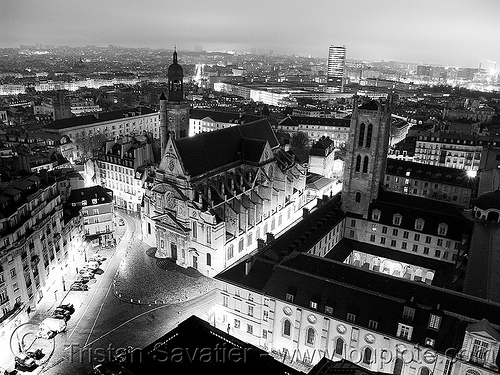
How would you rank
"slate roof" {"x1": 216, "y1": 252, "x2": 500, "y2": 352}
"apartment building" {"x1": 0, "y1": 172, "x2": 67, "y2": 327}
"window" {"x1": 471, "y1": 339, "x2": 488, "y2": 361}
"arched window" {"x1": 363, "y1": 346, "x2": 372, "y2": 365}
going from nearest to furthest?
1. "window" {"x1": 471, "y1": 339, "x2": 488, "y2": 361}
2. "slate roof" {"x1": 216, "y1": 252, "x2": 500, "y2": 352}
3. "arched window" {"x1": 363, "y1": 346, "x2": 372, "y2": 365}
4. "apartment building" {"x1": 0, "y1": 172, "x2": 67, "y2": 327}

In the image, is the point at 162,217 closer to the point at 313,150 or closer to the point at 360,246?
the point at 360,246

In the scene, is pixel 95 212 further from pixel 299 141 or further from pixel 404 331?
pixel 299 141

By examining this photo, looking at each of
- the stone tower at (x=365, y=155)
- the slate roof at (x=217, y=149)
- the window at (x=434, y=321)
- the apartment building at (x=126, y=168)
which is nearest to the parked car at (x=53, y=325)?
the slate roof at (x=217, y=149)

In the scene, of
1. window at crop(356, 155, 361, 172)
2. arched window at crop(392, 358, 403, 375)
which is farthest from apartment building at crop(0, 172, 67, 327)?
window at crop(356, 155, 361, 172)

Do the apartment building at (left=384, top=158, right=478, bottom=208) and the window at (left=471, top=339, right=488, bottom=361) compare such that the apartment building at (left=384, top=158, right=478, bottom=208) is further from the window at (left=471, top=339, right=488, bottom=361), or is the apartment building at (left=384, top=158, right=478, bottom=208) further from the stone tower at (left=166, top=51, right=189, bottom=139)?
the window at (left=471, top=339, right=488, bottom=361)

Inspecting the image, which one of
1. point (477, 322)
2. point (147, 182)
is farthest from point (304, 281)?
point (147, 182)

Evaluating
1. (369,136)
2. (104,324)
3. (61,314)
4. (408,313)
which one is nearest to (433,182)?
(369,136)
